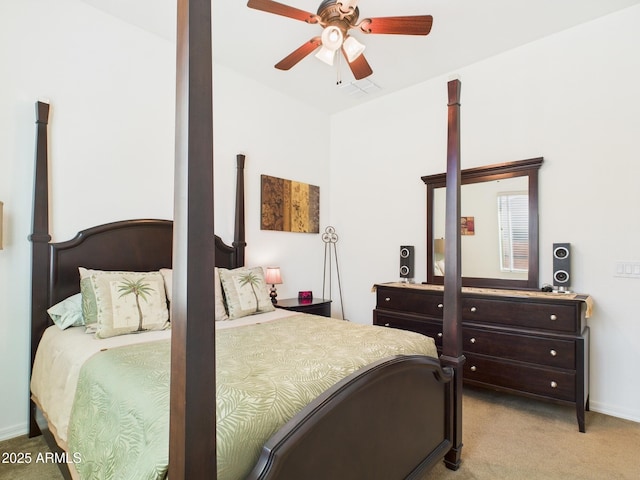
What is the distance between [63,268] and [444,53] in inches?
141

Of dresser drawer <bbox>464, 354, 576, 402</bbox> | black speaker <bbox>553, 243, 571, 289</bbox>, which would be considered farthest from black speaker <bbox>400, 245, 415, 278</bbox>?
black speaker <bbox>553, 243, 571, 289</bbox>

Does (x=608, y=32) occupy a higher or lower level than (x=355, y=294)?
higher

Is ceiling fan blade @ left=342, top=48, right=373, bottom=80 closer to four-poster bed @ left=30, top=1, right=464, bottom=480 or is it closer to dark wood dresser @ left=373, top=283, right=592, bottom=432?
four-poster bed @ left=30, top=1, right=464, bottom=480

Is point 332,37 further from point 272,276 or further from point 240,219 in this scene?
point 272,276

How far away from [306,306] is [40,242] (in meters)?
2.21

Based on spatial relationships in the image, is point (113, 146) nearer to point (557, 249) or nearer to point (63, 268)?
point (63, 268)

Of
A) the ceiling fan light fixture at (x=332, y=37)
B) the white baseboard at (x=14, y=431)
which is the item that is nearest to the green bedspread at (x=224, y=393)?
the white baseboard at (x=14, y=431)

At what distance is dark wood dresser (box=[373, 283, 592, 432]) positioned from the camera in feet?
7.72

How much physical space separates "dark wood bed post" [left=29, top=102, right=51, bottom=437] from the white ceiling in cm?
113

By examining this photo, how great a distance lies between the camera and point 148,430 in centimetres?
102

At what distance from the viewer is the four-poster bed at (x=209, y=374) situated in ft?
2.60

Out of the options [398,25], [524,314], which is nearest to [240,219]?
[398,25]

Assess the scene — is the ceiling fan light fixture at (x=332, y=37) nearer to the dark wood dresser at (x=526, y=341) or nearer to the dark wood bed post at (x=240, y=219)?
Result: the dark wood bed post at (x=240, y=219)

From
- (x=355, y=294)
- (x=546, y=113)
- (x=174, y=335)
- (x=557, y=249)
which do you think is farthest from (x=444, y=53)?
(x=174, y=335)
